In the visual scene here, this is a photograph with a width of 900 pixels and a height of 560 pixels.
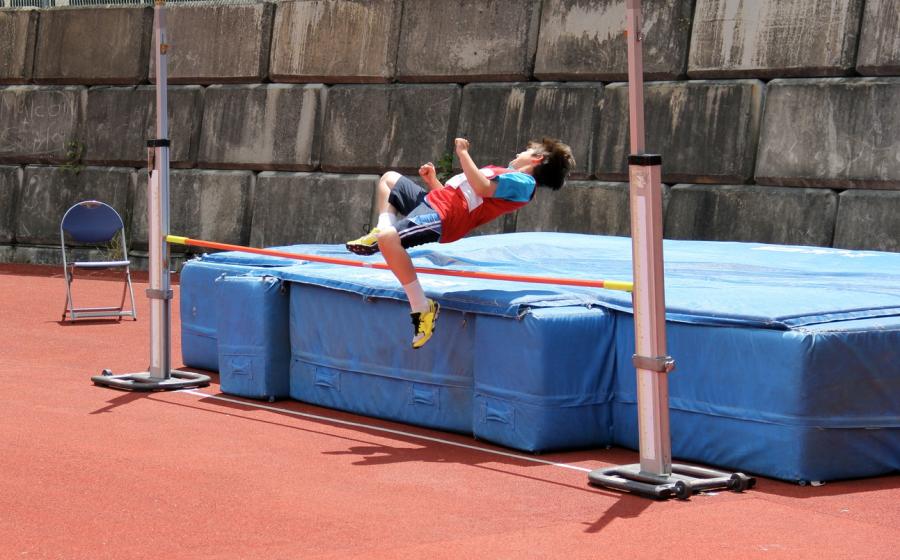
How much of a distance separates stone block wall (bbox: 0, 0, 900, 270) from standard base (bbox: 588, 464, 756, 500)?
5.72 meters

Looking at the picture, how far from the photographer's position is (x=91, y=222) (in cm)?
1228

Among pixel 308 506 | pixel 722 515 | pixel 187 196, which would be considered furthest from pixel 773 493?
pixel 187 196

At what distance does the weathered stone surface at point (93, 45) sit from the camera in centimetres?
1609

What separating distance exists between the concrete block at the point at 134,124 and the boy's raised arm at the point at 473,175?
921 centimetres

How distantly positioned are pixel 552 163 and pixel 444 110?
22.0 ft

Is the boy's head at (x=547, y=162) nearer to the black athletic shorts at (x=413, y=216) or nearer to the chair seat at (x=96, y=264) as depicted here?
the black athletic shorts at (x=413, y=216)

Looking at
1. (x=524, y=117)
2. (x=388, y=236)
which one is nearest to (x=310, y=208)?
(x=524, y=117)

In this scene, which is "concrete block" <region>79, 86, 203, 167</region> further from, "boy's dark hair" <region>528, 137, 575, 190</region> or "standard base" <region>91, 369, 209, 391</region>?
"boy's dark hair" <region>528, 137, 575, 190</region>

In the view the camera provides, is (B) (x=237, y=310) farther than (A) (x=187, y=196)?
No

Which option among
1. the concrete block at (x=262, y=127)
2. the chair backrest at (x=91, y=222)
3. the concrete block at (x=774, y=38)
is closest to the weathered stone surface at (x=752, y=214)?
the concrete block at (x=774, y=38)

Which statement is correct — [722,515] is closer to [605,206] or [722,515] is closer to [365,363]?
[365,363]

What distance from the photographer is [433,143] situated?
45.5ft

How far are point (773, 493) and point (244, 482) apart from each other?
2240 millimetres

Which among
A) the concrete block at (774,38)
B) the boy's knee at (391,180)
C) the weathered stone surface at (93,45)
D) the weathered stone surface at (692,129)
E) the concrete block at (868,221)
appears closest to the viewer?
the boy's knee at (391,180)
